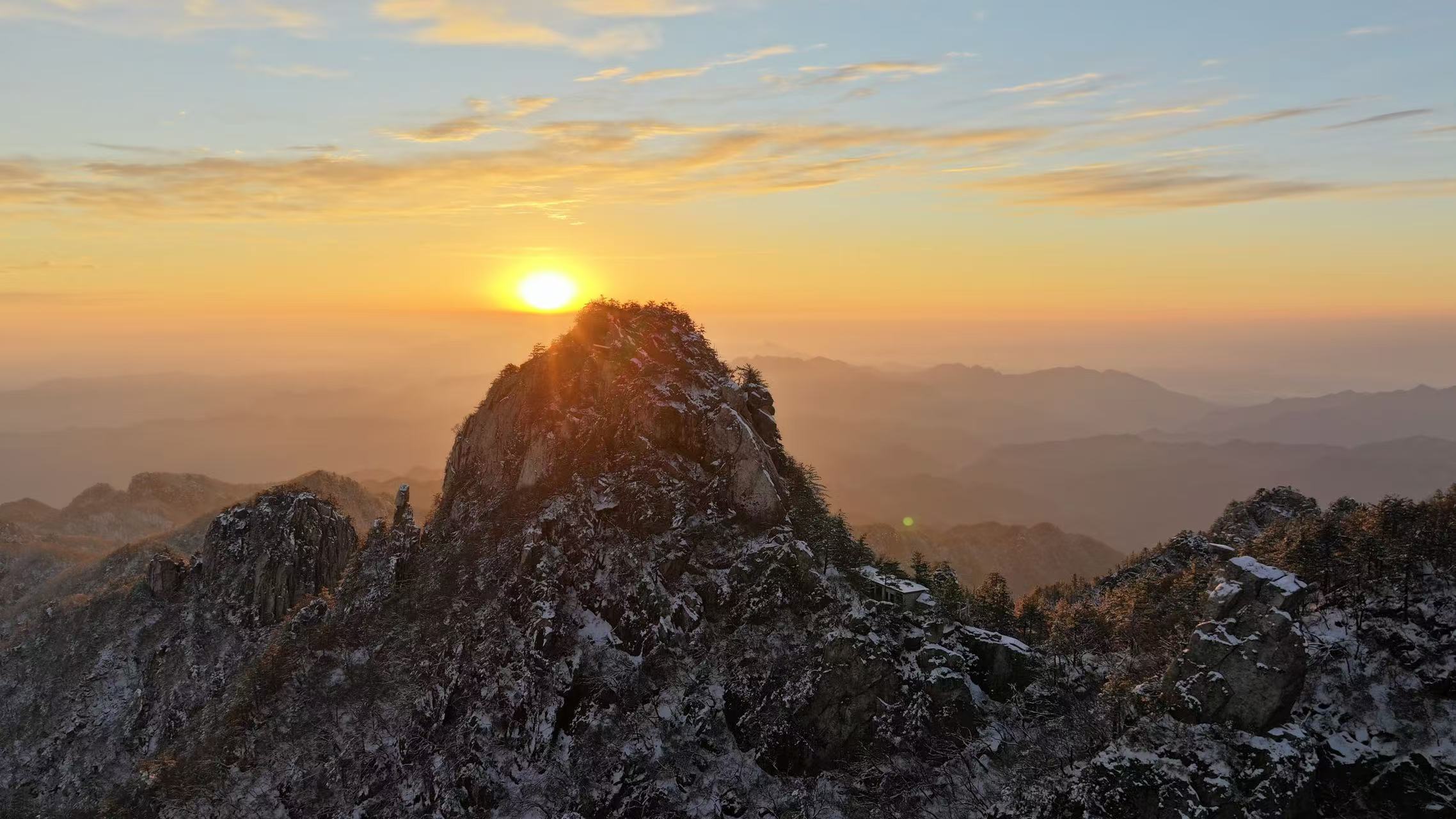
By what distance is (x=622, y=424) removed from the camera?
62.1 meters

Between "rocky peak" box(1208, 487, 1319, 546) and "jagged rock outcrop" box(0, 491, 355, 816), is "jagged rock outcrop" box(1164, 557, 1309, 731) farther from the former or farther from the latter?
"jagged rock outcrop" box(0, 491, 355, 816)

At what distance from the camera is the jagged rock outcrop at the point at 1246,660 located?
4078 cm

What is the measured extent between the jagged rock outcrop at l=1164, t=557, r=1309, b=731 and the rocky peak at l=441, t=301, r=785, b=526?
3002 centimetres

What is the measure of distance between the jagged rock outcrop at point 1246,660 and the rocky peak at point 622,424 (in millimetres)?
30021

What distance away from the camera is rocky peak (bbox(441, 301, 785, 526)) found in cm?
5934

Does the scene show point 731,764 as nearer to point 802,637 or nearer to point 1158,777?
point 802,637

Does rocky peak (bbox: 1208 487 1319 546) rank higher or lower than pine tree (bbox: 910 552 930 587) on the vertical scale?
lower

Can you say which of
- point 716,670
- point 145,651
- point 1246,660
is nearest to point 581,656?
point 716,670

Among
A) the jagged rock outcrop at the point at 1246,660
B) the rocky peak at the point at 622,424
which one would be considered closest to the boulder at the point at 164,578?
the rocky peak at the point at 622,424

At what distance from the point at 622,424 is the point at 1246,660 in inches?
1911

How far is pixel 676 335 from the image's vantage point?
67938 mm

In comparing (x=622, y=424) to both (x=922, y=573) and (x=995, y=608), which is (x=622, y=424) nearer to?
(x=922, y=573)

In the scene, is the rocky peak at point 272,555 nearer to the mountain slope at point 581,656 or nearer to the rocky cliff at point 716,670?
the mountain slope at point 581,656

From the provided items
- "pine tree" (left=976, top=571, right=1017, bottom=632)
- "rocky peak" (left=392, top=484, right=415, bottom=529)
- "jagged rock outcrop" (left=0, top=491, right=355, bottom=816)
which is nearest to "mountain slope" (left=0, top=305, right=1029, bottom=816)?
"jagged rock outcrop" (left=0, top=491, right=355, bottom=816)
